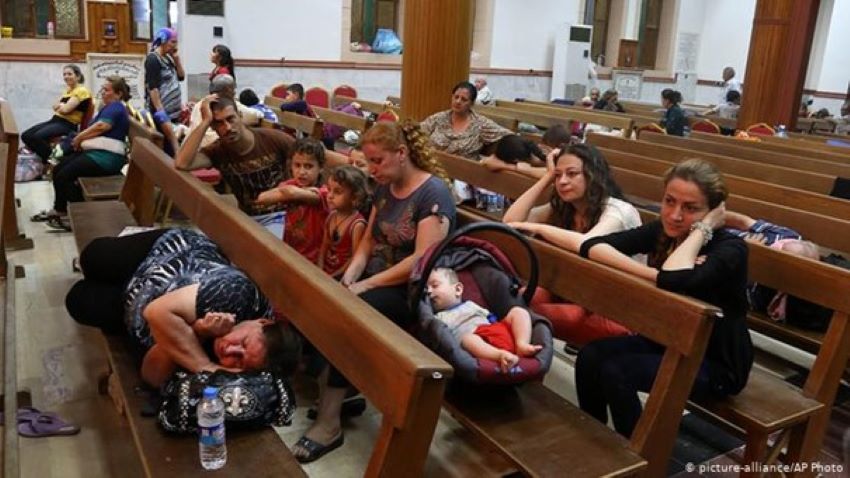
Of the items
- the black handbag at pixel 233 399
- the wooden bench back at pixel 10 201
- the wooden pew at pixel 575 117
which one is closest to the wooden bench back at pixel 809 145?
the wooden pew at pixel 575 117

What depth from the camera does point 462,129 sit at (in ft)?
16.7

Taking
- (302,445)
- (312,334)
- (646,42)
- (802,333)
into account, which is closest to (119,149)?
(302,445)

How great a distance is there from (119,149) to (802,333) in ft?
15.4

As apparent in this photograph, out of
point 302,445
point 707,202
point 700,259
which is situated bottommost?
point 302,445

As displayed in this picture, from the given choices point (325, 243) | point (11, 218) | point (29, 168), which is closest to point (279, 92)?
point (29, 168)

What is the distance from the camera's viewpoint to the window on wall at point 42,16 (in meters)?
10.0

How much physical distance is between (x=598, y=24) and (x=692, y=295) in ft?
46.0

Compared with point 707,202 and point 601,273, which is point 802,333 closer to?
point 707,202

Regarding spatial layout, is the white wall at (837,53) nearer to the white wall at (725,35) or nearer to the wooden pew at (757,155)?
the white wall at (725,35)

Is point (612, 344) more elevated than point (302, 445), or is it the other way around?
point (612, 344)

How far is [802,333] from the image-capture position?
312cm

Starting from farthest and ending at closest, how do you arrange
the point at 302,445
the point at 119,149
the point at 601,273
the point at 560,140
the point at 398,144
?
the point at 119,149
the point at 560,140
the point at 398,144
the point at 302,445
the point at 601,273

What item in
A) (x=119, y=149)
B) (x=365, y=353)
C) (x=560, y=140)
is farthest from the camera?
(x=119, y=149)

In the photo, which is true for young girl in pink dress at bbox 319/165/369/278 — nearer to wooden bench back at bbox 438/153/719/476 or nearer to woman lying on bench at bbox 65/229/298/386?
woman lying on bench at bbox 65/229/298/386
